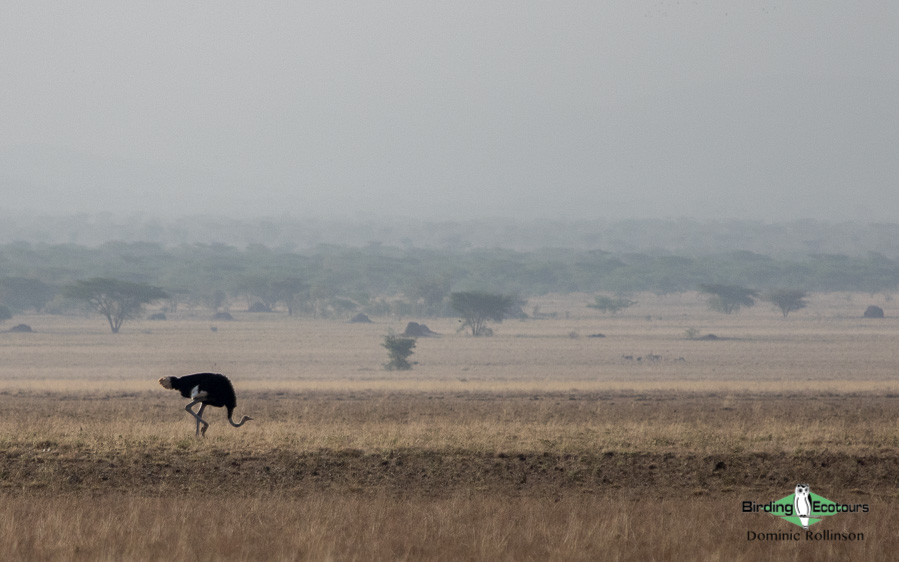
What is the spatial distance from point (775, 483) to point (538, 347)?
4975 centimetres

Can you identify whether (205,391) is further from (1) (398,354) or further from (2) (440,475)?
(1) (398,354)

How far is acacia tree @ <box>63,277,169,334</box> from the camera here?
258ft

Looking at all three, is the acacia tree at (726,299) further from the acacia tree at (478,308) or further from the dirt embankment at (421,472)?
the dirt embankment at (421,472)

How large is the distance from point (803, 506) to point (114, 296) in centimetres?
7362

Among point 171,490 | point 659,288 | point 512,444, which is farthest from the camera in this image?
point 659,288

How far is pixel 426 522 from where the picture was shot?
35.3 ft

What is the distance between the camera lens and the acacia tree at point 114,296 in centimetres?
7862

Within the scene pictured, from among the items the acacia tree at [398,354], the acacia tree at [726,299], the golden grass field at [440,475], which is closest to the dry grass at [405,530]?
the golden grass field at [440,475]

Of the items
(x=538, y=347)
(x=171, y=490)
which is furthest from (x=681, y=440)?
(x=538, y=347)

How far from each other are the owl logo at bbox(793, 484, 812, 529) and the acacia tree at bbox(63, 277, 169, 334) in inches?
2826

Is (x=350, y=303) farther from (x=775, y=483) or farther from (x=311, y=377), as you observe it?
(x=775, y=483)

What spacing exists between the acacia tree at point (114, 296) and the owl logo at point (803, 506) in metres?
71.8

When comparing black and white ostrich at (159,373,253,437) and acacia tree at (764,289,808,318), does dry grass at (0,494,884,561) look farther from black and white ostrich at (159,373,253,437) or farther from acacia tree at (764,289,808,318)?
acacia tree at (764,289,808,318)

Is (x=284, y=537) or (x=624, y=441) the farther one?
(x=624, y=441)
